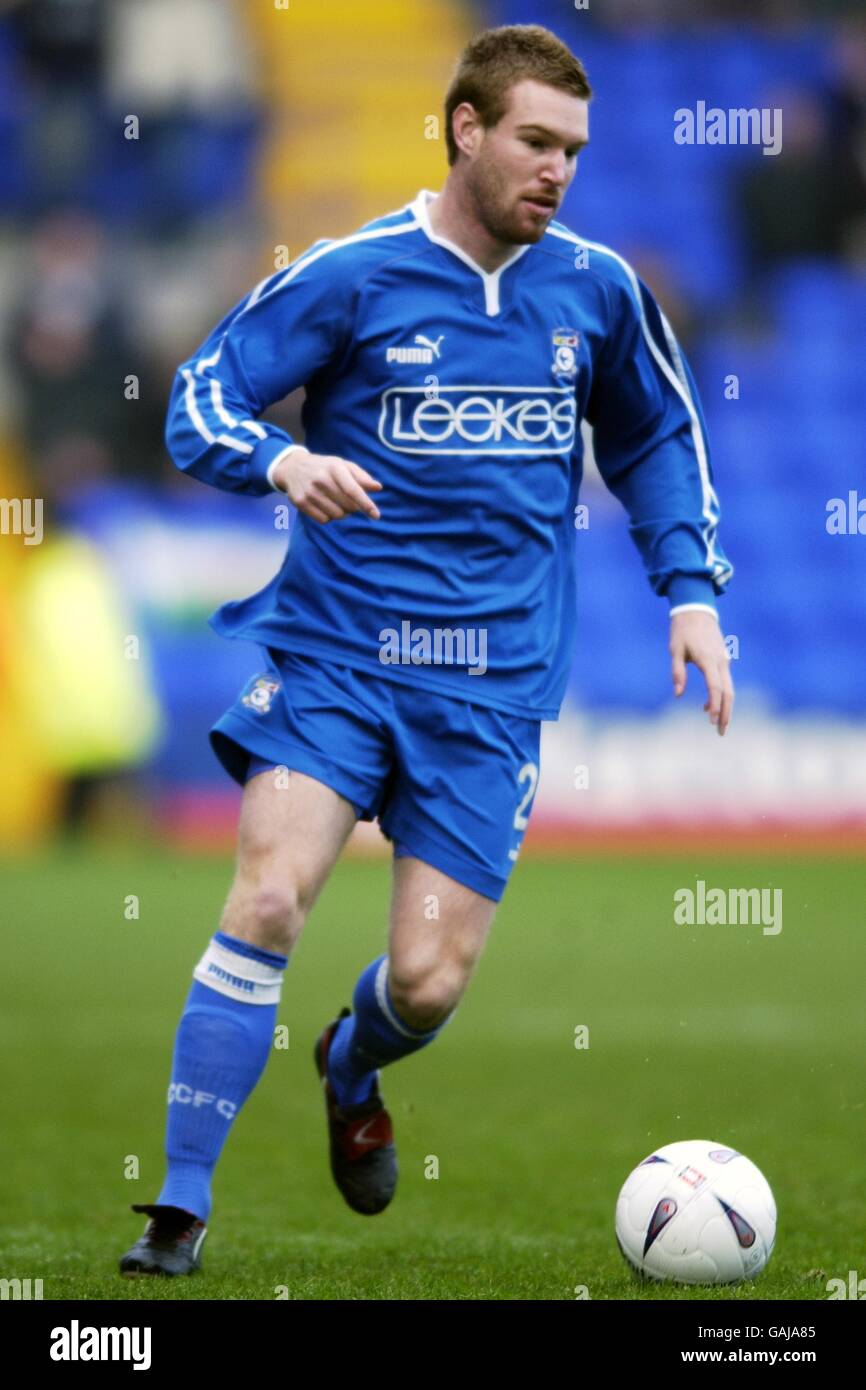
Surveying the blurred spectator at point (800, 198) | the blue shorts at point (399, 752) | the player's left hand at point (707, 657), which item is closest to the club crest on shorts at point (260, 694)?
the blue shorts at point (399, 752)

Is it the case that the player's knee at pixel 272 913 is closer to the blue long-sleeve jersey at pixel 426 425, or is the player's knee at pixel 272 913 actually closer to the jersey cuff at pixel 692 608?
the blue long-sleeve jersey at pixel 426 425

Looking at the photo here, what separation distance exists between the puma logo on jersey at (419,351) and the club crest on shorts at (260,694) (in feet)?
2.20

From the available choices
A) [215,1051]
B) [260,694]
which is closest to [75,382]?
[260,694]

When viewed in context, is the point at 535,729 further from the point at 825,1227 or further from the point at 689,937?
the point at 689,937

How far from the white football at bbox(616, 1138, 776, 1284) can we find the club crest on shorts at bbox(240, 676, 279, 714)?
113 centimetres

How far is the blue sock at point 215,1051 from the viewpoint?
410 cm

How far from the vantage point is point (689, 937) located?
416 inches

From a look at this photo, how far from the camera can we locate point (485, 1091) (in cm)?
671

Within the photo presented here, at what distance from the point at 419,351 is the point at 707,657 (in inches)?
32.5

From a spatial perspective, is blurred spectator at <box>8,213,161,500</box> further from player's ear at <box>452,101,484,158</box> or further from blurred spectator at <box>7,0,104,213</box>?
player's ear at <box>452,101,484,158</box>

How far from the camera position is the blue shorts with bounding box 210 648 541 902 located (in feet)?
14.0

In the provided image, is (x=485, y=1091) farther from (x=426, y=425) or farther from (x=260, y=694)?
(x=426, y=425)

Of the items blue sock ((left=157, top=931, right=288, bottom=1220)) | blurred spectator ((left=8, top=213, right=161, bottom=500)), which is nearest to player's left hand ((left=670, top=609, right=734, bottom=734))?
blue sock ((left=157, top=931, right=288, bottom=1220))

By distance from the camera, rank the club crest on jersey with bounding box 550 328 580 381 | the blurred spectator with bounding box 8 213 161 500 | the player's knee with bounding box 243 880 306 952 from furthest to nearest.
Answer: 1. the blurred spectator with bounding box 8 213 161 500
2. the club crest on jersey with bounding box 550 328 580 381
3. the player's knee with bounding box 243 880 306 952
